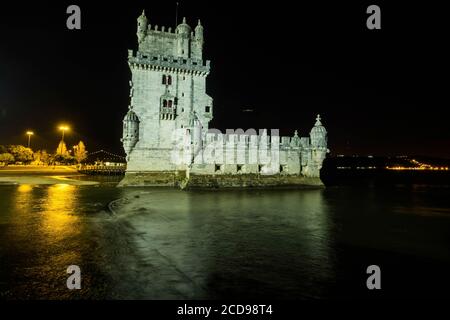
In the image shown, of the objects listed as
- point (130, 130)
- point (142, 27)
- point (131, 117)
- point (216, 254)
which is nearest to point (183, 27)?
point (142, 27)

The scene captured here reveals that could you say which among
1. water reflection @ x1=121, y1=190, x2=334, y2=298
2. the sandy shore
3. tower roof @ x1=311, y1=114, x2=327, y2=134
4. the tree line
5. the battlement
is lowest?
water reflection @ x1=121, y1=190, x2=334, y2=298

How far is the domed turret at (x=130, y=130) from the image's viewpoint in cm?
3089

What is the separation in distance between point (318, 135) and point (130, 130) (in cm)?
2180

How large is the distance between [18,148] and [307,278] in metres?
97.8

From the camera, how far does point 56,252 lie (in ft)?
31.0

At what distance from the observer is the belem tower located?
105ft

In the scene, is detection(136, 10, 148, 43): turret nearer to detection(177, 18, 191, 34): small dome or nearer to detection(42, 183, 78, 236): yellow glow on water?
detection(177, 18, 191, 34): small dome

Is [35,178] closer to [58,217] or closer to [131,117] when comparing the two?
[131,117]

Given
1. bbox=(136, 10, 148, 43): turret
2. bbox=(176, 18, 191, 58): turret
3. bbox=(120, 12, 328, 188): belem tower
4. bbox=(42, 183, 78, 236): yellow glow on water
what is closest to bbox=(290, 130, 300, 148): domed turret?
bbox=(120, 12, 328, 188): belem tower

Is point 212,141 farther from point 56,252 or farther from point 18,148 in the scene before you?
point 18,148

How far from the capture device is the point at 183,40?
33.9 m

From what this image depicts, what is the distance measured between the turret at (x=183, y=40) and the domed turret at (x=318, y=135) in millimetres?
17520

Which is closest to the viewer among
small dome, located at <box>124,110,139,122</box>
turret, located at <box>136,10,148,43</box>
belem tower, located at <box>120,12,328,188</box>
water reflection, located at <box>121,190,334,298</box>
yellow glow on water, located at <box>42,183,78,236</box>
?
water reflection, located at <box>121,190,334,298</box>
